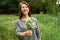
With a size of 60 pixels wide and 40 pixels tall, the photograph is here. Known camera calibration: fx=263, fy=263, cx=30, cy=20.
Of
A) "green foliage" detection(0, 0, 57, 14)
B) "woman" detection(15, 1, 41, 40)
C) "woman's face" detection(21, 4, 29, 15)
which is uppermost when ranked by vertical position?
"woman's face" detection(21, 4, 29, 15)

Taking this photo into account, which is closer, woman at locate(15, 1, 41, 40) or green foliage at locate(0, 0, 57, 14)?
woman at locate(15, 1, 41, 40)

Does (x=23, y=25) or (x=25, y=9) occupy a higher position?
(x=25, y=9)

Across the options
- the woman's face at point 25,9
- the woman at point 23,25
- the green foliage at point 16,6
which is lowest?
the green foliage at point 16,6

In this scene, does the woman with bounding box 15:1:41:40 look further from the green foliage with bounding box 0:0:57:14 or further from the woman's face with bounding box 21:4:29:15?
the green foliage with bounding box 0:0:57:14

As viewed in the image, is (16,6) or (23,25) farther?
(16,6)

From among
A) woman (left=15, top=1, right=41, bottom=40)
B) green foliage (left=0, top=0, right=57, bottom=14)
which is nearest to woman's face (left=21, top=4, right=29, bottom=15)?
woman (left=15, top=1, right=41, bottom=40)

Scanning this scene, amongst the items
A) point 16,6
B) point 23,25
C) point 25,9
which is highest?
point 25,9

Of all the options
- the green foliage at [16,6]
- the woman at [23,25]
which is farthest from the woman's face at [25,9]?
the green foliage at [16,6]

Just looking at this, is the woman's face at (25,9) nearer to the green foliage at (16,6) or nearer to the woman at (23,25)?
the woman at (23,25)

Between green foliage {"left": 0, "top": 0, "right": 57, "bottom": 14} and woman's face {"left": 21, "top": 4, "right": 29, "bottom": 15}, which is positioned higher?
woman's face {"left": 21, "top": 4, "right": 29, "bottom": 15}

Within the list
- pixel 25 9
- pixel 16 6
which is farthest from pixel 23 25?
pixel 16 6

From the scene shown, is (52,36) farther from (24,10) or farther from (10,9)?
(10,9)

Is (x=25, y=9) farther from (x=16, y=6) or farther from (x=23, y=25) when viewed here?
(x=16, y=6)

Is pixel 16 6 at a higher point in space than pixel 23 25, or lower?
lower
